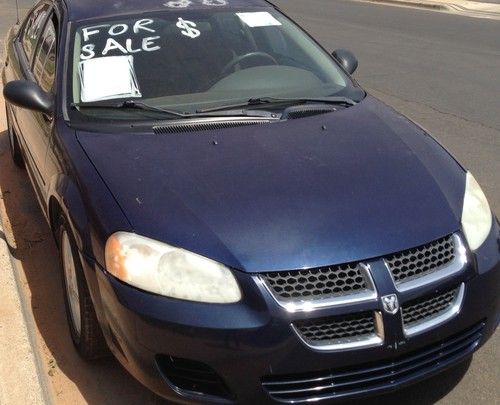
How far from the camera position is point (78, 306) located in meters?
3.52

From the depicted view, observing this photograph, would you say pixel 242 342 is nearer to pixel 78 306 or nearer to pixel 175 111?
pixel 78 306

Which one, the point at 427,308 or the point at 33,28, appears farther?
the point at 33,28

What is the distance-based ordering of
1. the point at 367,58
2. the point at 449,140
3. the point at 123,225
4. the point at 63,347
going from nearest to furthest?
1. the point at 123,225
2. the point at 63,347
3. the point at 449,140
4. the point at 367,58

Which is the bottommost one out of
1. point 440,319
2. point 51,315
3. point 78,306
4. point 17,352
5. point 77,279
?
point 51,315

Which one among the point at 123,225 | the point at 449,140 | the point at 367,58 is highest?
the point at 123,225

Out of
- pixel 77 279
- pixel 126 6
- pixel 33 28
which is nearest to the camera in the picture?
pixel 77 279

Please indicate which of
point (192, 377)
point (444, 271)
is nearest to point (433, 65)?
point (444, 271)

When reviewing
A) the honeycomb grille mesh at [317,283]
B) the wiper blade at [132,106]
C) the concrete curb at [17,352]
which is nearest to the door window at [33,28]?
the wiper blade at [132,106]

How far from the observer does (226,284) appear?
2.80m

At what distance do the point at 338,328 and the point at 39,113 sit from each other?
7.62 ft

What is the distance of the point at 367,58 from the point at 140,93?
807 cm

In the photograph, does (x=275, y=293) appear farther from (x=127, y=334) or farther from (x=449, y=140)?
(x=449, y=140)

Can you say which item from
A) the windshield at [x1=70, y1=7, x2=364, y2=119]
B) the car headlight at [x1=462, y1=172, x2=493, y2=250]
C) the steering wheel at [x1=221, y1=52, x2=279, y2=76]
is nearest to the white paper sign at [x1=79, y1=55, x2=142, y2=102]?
the windshield at [x1=70, y1=7, x2=364, y2=119]

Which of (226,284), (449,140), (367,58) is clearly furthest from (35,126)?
(367,58)
